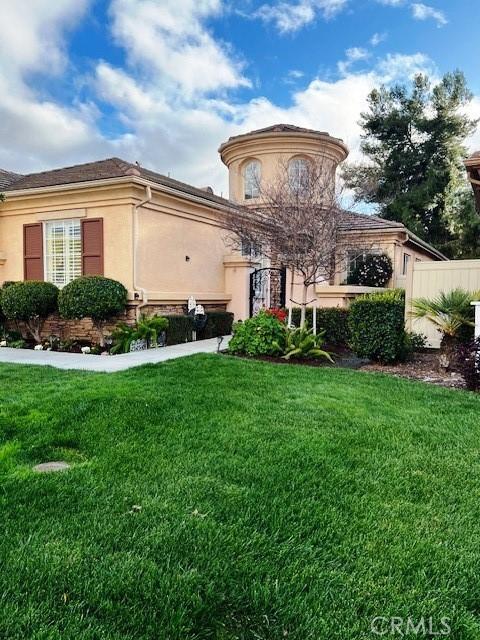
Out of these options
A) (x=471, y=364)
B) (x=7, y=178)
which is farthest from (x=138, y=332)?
(x=7, y=178)

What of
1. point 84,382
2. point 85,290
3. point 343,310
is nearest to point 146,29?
point 85,290

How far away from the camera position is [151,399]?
529 centimetres

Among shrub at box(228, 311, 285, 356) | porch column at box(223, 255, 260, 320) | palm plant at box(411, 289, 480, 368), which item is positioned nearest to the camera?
palm plant at box(411, 289, 480, 368)

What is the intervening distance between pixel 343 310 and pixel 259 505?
8.82m

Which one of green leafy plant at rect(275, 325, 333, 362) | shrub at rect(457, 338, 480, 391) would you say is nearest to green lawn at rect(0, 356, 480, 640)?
shrub at rect(457, 338, 480, 391)

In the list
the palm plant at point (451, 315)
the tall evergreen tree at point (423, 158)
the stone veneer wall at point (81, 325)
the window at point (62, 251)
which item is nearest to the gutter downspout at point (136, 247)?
the stone veneer wall at point (81, 325)

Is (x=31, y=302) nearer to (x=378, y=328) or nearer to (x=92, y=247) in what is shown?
(x=92, y=247)

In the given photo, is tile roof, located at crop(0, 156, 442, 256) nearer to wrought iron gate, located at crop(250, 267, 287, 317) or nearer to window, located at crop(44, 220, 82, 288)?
window, located at crop(44, 220, 82, 288)

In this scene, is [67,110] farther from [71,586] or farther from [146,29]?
[71,586]

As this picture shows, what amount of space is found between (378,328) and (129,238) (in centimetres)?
646

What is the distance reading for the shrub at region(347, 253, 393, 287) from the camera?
655 inches

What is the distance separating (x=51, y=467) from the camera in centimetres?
369

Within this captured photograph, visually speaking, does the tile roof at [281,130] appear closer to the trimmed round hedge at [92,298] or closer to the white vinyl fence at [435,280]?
the white vinyl fence at [435,280]

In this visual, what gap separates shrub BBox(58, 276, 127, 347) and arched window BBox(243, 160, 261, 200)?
32.8 ft
